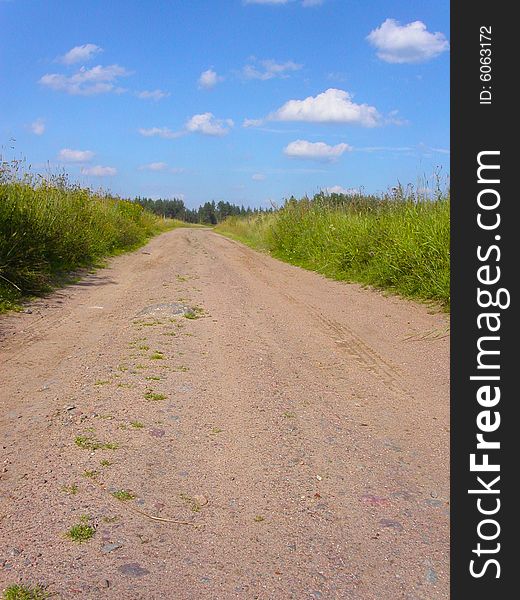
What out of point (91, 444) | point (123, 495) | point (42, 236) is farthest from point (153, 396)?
point (42, 236)

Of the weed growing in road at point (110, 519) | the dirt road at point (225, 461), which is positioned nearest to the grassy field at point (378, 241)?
the dirt road at point (225, 461)

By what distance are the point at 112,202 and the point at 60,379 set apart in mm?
21345

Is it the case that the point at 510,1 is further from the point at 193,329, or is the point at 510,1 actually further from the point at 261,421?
the point at 193,329

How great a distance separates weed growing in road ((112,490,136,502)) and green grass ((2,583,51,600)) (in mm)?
754

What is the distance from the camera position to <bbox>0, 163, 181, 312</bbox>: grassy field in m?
9.87

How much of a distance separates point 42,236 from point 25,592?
9988 mm

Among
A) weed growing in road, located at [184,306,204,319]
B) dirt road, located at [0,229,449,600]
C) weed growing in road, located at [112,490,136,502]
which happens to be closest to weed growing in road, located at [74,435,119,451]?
dirt road, located at [0,229,449,600]

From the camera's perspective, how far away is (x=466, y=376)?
2262mm

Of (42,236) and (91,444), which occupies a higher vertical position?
(42,236)

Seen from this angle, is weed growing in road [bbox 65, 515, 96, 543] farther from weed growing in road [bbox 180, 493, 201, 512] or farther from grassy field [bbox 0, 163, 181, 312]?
grassy field [bbox 0, 163, 181, 312]

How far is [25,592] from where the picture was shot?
248cm

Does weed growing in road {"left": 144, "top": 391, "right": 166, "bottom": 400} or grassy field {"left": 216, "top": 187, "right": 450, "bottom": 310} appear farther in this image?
grassy field {"left": 216, "top": 187, "right": 450, "bottom": 310}

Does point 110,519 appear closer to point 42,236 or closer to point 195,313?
point 195,313

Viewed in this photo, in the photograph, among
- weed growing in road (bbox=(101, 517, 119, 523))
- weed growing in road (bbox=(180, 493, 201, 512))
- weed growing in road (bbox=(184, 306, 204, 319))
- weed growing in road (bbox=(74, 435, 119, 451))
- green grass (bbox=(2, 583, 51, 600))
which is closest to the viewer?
green grass (bbox=(2, 583, 51, 600))
